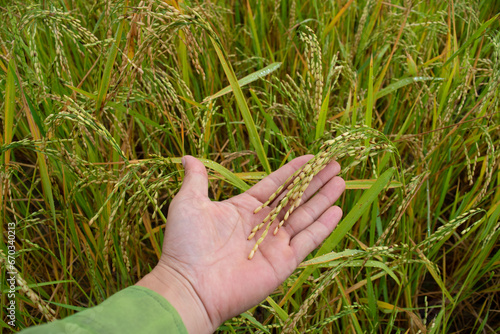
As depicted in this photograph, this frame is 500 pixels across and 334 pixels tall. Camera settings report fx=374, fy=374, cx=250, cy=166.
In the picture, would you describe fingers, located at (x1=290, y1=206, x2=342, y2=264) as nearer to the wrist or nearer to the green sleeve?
the wrist

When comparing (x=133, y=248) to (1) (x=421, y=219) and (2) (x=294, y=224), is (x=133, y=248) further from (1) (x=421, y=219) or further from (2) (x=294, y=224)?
(1) (x=421, y=219)

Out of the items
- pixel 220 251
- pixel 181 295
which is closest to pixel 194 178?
pixel 220 251

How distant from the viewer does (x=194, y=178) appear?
1.29 meters

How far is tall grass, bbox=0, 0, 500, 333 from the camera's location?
128cm

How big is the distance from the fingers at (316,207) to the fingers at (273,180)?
13 cm

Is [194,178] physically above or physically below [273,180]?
above

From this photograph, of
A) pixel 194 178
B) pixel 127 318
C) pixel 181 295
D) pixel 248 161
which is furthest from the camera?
pixel 248 161

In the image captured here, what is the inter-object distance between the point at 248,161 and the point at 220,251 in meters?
0.64

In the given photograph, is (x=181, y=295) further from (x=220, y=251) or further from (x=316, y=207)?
(x=316, y=207)

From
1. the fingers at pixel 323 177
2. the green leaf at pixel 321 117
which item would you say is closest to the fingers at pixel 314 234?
the fingers at pixel 323 177

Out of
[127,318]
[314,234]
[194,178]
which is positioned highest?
[194,178]

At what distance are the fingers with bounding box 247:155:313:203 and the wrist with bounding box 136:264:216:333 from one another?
439 millimetres

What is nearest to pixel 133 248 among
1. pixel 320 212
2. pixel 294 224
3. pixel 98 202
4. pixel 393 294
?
pixel 98 202

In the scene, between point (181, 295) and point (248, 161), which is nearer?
point (181, 295)
